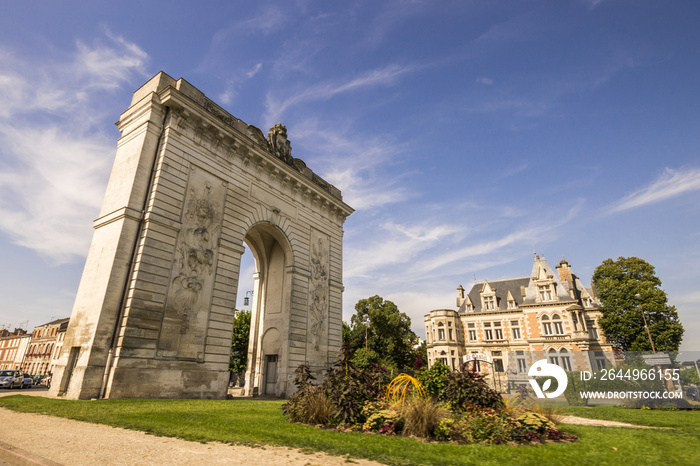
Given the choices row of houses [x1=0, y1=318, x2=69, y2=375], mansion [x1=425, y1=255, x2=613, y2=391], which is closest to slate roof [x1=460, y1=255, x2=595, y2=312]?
mansion [x1=425, y1=255, x2=613, y2=391]

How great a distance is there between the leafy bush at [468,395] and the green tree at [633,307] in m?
33.3

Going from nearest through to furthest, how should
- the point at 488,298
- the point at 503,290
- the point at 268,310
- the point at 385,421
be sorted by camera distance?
1. the point at 385,421
2. the point at 268,310
3. the point at 488,298
4. the point at 503,290

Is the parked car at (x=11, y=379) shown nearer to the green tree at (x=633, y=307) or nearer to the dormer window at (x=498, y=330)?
the dormer window at (x=498, y=330)

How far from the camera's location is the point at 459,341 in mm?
47125

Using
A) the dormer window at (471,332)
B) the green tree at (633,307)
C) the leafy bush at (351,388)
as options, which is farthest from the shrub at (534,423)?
the dormer window at (471,332)

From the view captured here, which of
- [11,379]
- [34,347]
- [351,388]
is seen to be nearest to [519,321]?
[351,388]

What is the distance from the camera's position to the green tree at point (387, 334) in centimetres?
4534

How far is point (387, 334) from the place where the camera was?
46250 mm

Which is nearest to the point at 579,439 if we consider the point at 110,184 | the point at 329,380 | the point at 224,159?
the point at 329,380

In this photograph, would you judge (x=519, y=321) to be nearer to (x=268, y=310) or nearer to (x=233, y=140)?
(x=268, y=310)

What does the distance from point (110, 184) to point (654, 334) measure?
1750 inches

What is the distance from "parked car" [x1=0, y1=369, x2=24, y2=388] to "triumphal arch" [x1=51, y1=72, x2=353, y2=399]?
21206mm

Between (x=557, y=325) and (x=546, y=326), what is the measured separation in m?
1.16

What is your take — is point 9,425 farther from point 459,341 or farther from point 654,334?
point 459,341
